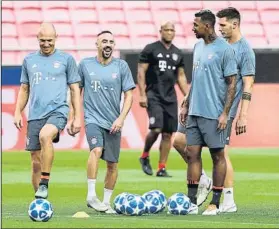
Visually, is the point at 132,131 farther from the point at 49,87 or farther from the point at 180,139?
the point at 49,87

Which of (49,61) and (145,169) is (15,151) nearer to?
(145,169)

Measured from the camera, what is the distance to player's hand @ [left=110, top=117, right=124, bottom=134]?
1300cm

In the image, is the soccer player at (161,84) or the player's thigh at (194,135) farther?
the soccer player at (161,84)

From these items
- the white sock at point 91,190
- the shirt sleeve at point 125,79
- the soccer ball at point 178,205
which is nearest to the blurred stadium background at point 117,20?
the shirt sleeve at point 125,79

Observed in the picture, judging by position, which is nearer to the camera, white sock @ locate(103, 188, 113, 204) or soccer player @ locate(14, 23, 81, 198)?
white sock @ locate(103, 188, 113, 204)

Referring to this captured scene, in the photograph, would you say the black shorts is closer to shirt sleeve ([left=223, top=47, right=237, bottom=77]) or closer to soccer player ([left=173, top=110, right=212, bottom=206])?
soccer player ([left=173, top=110, right=212, bottom=206])

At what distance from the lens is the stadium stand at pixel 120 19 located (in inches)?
1115

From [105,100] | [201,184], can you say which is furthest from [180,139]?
[105,100]

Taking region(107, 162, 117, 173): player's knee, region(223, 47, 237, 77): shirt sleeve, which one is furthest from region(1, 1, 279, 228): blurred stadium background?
region(223, 47, 237, 77): shirt sleeve

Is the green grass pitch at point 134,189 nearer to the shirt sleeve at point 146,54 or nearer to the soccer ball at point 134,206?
the soccer ball at point 134,206

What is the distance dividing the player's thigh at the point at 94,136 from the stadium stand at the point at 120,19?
49.0ft

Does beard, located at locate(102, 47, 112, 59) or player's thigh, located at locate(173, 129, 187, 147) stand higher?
beard, located at locate(102, 47, 112, 59)

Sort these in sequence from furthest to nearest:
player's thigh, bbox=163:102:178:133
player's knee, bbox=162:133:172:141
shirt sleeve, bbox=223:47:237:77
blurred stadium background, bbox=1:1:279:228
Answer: player's thigh, bbox=163:102:178:133 → player's knee, bbox=162:133:172:141 → shirt sleeve, bbox=223:47:237:77 → blurred stadium background, bbox=1:1:279:228

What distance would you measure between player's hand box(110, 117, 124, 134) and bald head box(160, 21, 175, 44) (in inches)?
201
